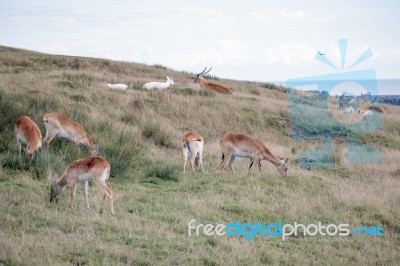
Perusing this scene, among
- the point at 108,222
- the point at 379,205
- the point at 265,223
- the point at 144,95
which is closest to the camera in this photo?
the point at 108,222

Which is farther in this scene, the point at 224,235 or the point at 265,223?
the point at 265,223

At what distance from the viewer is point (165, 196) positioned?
1049 centimetres

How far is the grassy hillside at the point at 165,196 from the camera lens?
7.41 meters

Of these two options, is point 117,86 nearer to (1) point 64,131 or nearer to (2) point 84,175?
(1) point 64,131

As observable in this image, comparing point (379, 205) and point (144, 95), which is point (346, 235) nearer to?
point (379, 205)

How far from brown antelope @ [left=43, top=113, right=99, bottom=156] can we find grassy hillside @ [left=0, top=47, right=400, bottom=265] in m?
0.30

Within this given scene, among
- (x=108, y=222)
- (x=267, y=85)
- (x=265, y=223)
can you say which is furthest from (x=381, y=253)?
(x=267, y=85)

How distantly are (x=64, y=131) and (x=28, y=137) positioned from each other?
1.20 m

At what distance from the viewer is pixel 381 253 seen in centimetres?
867

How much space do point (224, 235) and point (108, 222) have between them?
6.27 feet

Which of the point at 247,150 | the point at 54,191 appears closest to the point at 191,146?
the point at 247,150

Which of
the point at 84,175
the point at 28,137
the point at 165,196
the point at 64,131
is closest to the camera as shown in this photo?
the point at 84,175

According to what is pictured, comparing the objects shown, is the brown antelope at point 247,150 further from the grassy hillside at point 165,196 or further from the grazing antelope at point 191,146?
the grazing antelope at point 191,146

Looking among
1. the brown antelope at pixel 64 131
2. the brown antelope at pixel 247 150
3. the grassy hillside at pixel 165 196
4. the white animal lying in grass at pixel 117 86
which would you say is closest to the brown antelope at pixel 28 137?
the grassy hillside at pixel 165 196
